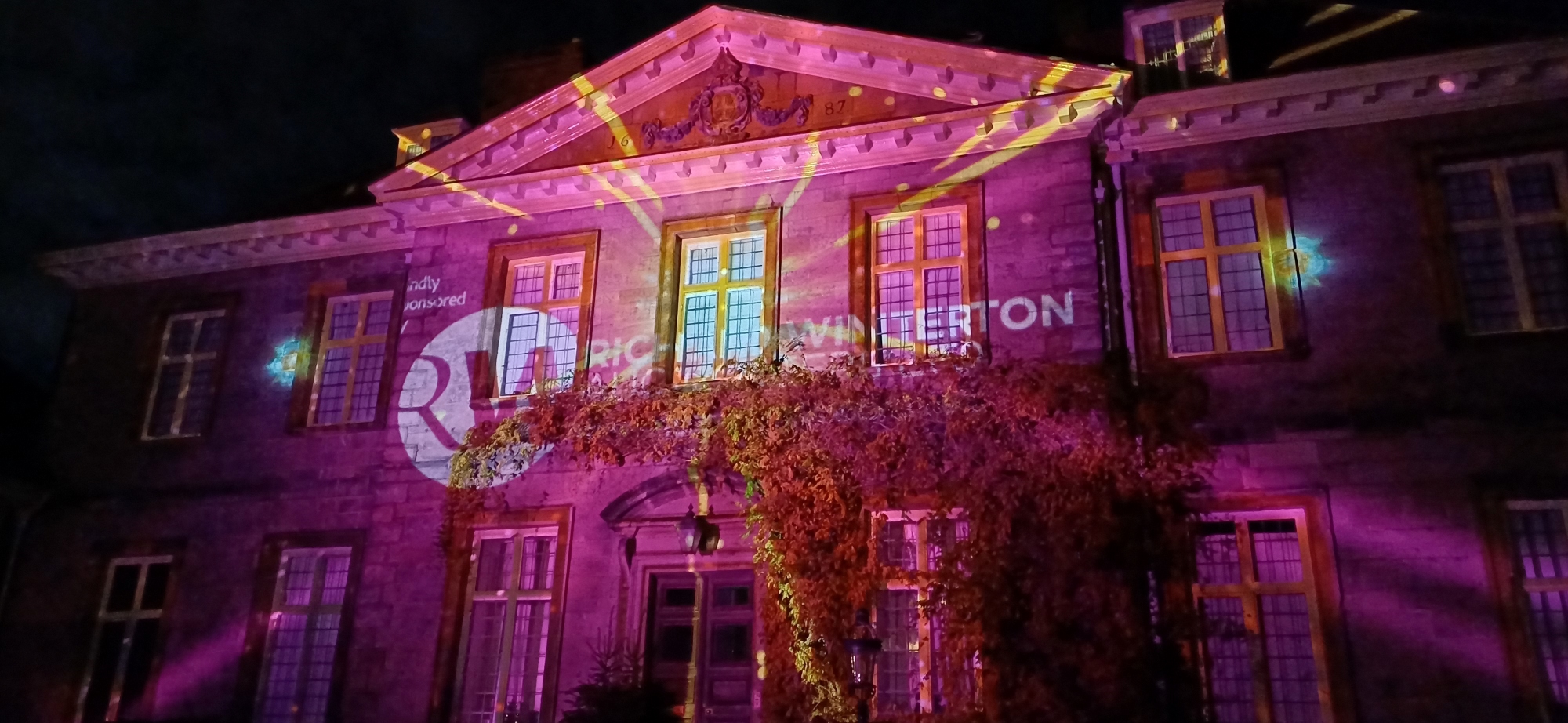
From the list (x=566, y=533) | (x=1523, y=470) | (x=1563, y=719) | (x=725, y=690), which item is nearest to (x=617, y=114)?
(x=566, y=533)

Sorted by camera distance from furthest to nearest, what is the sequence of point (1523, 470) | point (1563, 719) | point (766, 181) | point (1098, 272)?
Result: point (766, 181), point (1098, 272), point (1523, 470), point (1563, 719)

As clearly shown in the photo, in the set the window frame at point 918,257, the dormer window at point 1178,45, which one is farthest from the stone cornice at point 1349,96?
the window frame at point 918,257

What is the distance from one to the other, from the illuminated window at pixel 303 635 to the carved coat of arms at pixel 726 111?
682 centimetres

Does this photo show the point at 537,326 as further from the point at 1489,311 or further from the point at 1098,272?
the point at 1489,311

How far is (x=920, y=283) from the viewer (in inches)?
490

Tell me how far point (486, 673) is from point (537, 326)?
4.25 metres

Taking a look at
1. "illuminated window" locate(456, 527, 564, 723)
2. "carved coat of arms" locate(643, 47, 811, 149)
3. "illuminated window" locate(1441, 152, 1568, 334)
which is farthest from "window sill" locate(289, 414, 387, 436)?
"illuminated window" locate(1441, 152, 1568, 334)

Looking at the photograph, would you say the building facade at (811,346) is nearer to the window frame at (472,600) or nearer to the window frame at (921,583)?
the window frame at (472,600)

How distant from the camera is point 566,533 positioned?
41.4 ft

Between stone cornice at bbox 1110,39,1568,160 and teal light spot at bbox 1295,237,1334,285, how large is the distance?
1337 mm

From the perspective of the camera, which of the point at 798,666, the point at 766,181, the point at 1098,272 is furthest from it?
the point at 766,181

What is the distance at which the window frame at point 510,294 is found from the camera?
13461 mm

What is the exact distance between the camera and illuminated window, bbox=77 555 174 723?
14.6m

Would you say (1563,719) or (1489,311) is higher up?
(1489,311)
